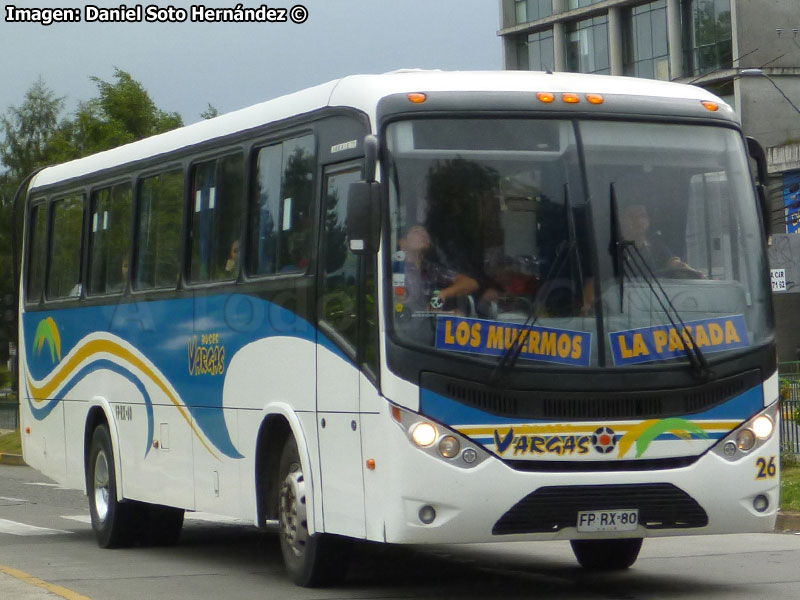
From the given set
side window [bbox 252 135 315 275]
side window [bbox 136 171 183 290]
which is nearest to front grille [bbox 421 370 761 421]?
side window [bbox 252 135 315 275]

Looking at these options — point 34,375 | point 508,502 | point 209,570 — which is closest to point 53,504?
point 34,375

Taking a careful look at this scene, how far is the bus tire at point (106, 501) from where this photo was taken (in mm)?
13969

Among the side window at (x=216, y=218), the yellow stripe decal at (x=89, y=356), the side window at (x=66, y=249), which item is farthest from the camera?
the side window at (x=66, y=249)

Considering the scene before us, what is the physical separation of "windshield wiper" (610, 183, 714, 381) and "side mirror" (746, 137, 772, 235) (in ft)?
3.30

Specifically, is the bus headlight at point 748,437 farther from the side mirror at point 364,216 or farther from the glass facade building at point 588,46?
the glass facade building at point 588,46

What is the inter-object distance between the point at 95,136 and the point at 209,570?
95.2 feet

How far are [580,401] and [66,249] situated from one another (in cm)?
754

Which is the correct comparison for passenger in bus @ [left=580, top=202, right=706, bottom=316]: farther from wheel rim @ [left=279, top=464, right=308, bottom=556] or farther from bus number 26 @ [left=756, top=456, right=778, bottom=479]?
wheel rim @ [left=279, top=464, right=308, bottom=556]

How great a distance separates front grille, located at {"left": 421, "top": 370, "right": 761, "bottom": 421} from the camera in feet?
29.8

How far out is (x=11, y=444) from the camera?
1292 inches

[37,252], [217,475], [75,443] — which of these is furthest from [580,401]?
[37,252]

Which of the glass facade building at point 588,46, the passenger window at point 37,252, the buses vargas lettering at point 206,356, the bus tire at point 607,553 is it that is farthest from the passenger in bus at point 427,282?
the glass facade building at point 588,46

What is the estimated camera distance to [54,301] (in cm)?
1554

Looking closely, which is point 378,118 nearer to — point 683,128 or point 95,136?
point 683,128
